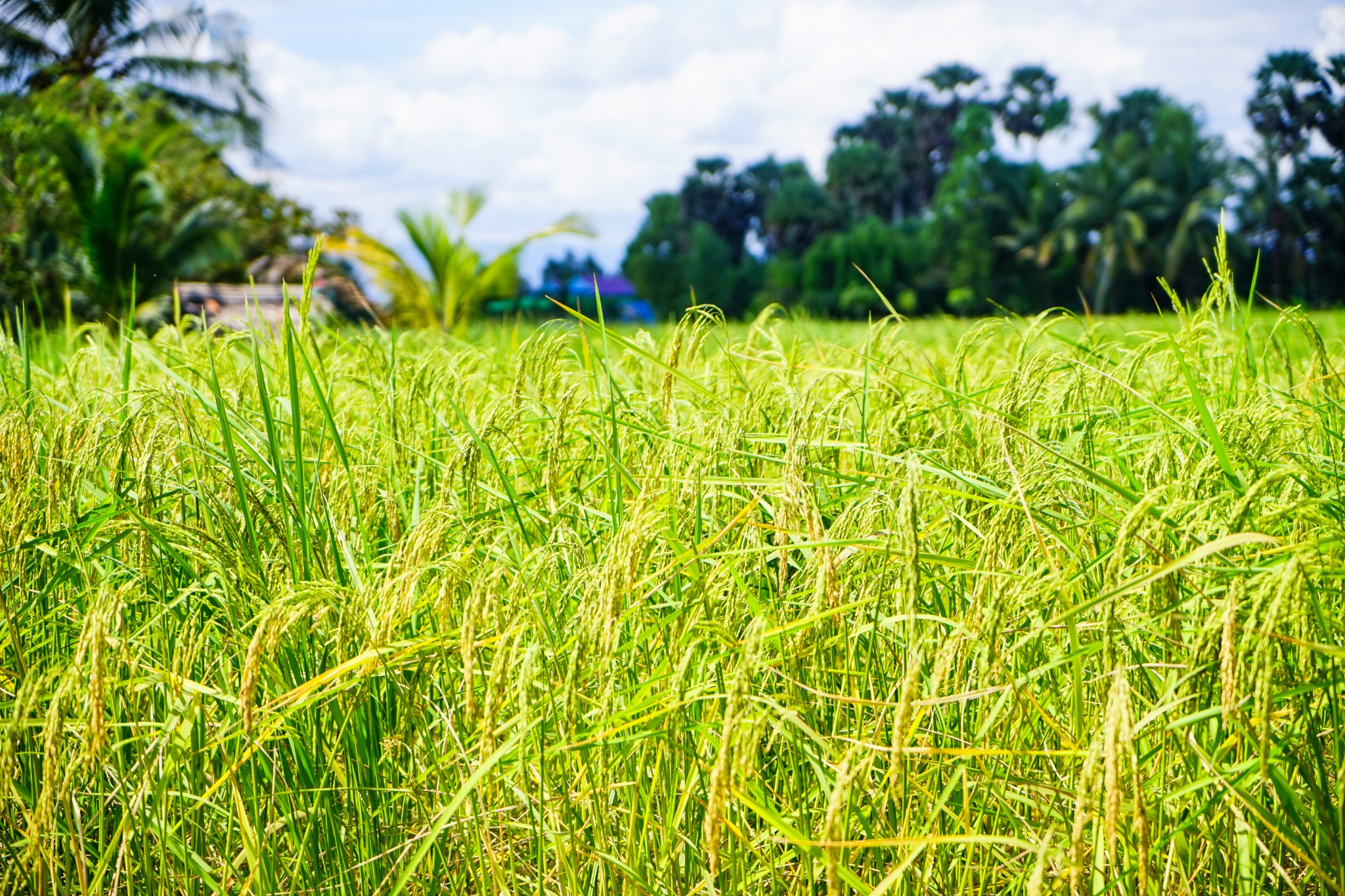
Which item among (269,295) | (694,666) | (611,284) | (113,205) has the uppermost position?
(611,284)

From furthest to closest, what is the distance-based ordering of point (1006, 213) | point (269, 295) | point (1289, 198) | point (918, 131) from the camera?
point (918, 131)
point (1006, 213)
point (1289, 198)
point (269, 295)

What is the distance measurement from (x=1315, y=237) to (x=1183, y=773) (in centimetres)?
3431

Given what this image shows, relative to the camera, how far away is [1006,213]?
37.4 m

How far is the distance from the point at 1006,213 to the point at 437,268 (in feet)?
100

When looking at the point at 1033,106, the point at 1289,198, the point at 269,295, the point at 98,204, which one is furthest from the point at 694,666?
the point at 1033,106

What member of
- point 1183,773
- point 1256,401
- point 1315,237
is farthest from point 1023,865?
point 1315,237

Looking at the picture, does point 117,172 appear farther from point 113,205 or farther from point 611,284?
point 611,284

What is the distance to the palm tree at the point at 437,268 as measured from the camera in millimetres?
12211

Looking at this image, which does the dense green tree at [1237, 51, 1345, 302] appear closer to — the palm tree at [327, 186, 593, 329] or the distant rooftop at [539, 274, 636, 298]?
the palm tree at [327, 186, 593, 329]

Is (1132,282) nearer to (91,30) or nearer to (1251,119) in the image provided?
(1251,119)

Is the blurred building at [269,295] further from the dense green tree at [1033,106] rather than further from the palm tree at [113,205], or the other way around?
the dense green tree at [1033,106]

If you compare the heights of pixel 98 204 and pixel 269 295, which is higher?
pixel 98 204

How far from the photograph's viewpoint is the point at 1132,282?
3541 cm

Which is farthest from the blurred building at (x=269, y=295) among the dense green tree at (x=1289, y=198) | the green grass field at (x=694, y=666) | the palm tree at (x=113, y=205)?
the dense green tree at (x=1289, y=198)
